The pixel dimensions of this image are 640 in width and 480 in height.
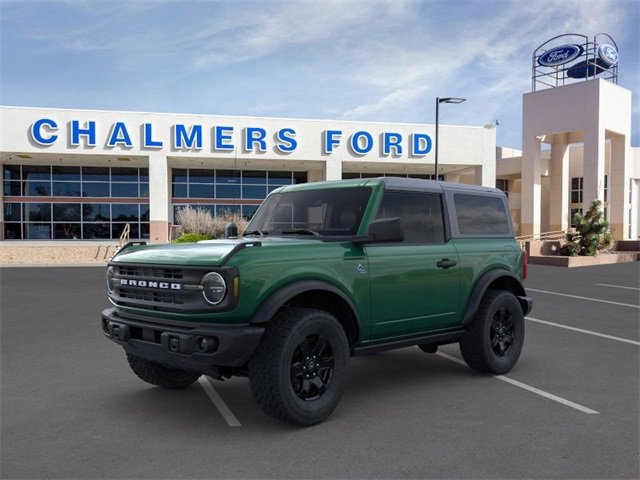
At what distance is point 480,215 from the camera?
626cm

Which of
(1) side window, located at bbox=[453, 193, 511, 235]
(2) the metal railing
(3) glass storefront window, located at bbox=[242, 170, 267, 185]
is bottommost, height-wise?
(2) the metal railing

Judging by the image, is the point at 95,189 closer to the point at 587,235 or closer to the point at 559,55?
the point at 587,235

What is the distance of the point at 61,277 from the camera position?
1752 centimetres

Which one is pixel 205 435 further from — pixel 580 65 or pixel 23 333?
pixel 580 65

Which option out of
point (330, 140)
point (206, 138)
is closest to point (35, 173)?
point (206, 138)

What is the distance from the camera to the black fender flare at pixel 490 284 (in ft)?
18.7

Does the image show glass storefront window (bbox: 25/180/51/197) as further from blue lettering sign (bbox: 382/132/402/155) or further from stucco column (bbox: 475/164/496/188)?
stucco column (bbox: 475/164/496/188)

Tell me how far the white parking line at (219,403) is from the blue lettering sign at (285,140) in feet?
87.7

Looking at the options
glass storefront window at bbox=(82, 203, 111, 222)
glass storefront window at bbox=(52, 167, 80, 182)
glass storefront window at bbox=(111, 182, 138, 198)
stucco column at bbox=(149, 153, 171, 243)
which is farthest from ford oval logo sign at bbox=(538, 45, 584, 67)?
glass storefront window at bbox=(52, 167, 80, 182)

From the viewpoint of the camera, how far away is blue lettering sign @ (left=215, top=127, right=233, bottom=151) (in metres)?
30.8

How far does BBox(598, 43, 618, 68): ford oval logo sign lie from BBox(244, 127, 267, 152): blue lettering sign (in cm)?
1969

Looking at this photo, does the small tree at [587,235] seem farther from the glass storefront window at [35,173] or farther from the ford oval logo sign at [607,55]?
the glass storefront window at [35,173]

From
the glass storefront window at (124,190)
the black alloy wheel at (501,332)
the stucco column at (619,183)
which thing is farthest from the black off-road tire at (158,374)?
the stucco column at (619,183)

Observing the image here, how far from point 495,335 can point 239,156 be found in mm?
26763
